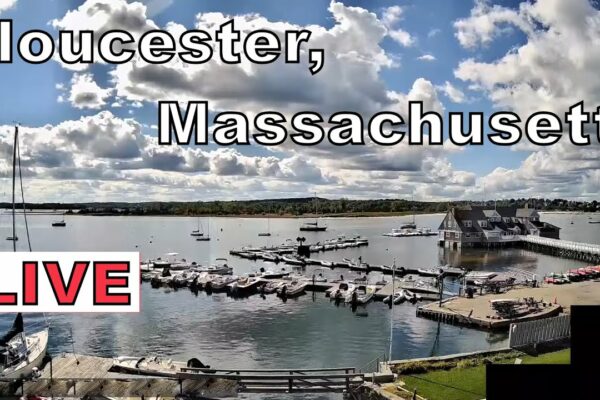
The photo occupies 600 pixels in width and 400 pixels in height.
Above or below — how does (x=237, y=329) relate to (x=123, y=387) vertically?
below

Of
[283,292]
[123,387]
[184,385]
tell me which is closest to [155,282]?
[283,292]

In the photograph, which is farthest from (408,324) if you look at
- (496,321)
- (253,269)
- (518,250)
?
(518,250)

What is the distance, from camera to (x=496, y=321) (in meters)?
15.0

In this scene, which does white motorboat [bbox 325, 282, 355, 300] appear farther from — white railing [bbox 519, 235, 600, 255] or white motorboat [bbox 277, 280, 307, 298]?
white railing [bbox 519, 235, 600, 255]

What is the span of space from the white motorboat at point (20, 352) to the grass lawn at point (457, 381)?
643 cm

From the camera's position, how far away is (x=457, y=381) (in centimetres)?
835

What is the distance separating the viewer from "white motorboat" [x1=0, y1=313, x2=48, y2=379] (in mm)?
10562

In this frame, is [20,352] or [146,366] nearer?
[20,352]

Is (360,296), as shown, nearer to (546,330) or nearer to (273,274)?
(273,274)

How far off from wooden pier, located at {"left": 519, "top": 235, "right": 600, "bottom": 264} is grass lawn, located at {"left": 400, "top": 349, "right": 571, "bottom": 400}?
2369 centimetres

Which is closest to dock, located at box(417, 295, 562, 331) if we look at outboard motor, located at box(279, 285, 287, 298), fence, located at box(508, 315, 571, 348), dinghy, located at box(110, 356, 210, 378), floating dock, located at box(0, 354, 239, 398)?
outboard motor, located at box(279, 285, 287, 298)

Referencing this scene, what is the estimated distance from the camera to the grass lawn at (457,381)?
7820mm

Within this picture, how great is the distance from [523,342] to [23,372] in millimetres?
8156

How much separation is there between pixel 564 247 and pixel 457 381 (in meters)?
26.8
